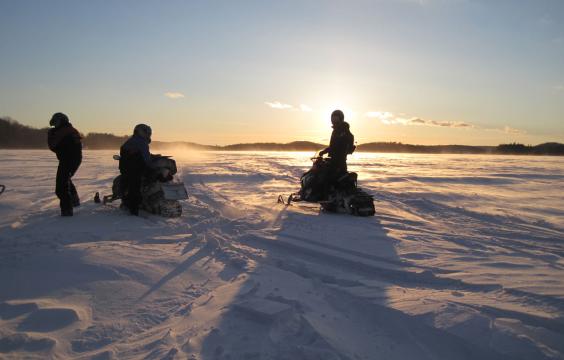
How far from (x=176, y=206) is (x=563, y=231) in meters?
6.45

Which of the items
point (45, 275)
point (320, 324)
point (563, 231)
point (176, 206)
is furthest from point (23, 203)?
point (563, 231)

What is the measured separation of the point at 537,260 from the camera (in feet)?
15.3

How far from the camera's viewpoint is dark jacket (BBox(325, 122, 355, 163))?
8.21 meters

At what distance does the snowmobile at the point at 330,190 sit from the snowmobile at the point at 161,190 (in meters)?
2.68

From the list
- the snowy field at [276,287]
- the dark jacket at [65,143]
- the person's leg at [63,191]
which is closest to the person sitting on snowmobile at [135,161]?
the snowy field at [276,287]

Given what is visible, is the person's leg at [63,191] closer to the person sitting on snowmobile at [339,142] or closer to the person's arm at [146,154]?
the person's arm at [146,154]

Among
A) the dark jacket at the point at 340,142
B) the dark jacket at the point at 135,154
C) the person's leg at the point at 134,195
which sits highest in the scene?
the dark jacket at the point at 340,142

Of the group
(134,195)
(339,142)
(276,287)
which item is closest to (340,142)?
(339,142)

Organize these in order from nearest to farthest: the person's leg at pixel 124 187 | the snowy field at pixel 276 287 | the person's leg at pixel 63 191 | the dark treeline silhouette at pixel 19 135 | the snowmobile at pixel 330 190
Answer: the snowy field at pixel 276 287 < the person's leg at pixel 63 191 < the person's leg at pixel 124 187 < the snowmobile at pixel 330 190 < the dark treeline silhouette at pixel 19 135

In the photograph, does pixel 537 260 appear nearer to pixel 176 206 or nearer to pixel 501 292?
pixel 501 292

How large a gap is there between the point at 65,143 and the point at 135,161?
1.15 m

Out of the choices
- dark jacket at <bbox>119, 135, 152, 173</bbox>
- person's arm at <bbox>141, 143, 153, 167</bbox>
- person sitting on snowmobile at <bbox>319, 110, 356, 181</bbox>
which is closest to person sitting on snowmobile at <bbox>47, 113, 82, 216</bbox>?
dark jacket at <bbox>119, 135, 152, 173</bbox>

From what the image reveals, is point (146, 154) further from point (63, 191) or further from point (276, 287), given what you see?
point (276, 287)

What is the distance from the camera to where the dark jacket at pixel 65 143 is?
6.64 meters
